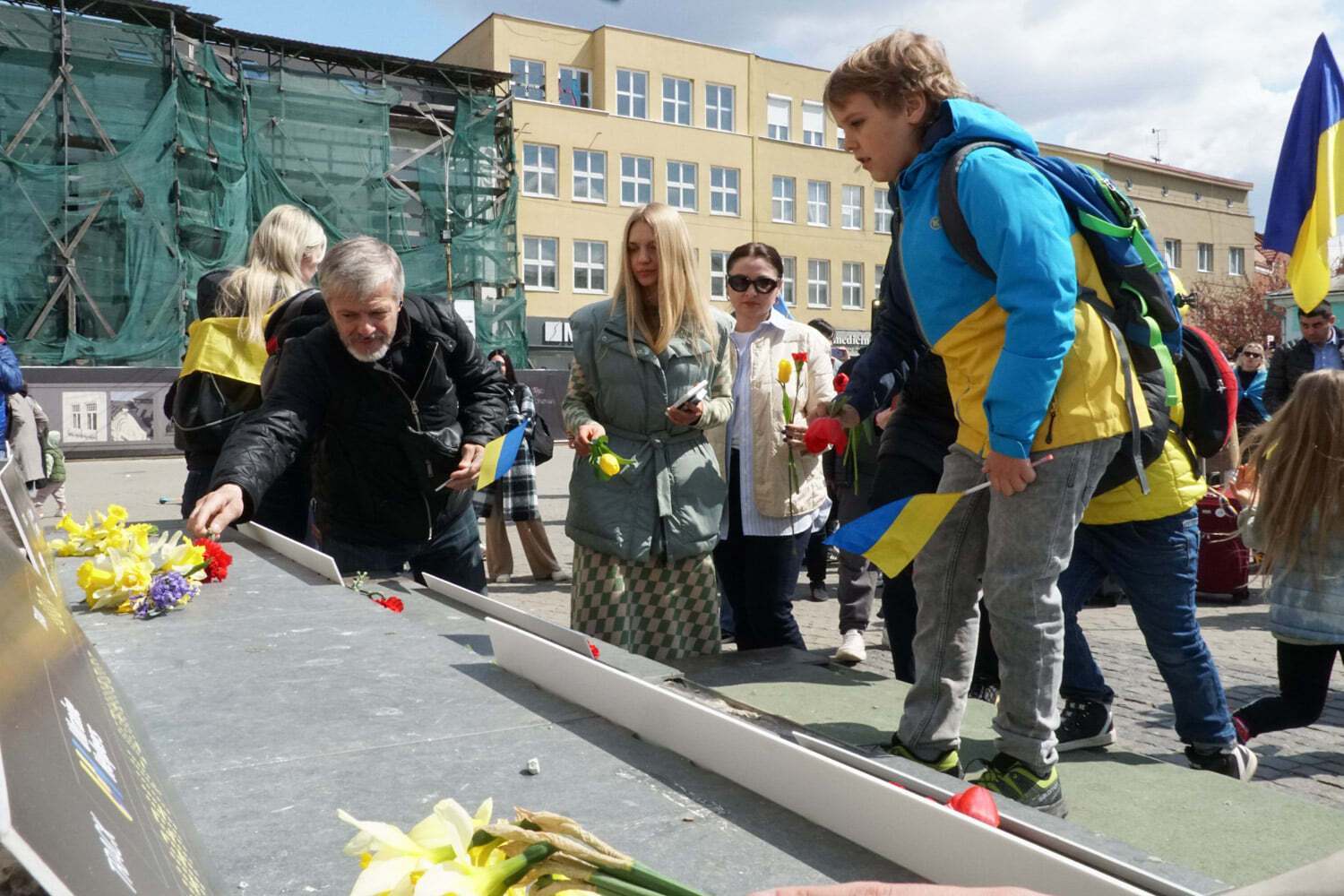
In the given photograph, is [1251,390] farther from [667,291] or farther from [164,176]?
[164,176]

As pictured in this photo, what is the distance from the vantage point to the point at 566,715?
63.8 inches

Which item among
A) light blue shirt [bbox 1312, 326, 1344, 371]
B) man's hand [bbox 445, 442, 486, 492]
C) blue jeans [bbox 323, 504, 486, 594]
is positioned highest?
light blue shirt [bbox 1312, 326, 1344, 371]

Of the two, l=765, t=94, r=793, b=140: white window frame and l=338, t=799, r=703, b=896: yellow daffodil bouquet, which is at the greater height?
l=765, t=94, r=793, b=140: white window frame

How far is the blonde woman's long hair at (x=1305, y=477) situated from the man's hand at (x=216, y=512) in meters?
3.33

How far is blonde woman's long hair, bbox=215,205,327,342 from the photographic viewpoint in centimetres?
473

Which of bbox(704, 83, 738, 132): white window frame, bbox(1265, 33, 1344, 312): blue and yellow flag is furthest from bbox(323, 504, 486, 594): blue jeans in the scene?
bbox(704, 83, 738, 132): white window frame

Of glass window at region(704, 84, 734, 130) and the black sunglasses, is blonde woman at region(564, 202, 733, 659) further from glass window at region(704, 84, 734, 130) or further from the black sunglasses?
glass window at region(704, 84, 734, 130)

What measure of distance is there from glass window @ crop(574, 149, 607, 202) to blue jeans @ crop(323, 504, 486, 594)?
36.7 metres

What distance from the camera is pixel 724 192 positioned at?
43625 mm

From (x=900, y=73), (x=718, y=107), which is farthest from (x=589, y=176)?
(x=900, y=73)

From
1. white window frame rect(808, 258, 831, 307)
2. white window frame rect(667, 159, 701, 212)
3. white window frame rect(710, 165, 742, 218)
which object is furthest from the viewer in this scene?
white window frame rect(808, 258, 831, 307)

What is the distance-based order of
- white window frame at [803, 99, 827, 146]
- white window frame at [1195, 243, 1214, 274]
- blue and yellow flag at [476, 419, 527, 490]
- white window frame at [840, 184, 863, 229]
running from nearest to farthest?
blue and yellow flag at [476, 419, 527, 490], white window frame at [803, 99, 827, 146], white window frame at [840, 184, 863, 229], white window frame at [1195, 243, 1214, 274]

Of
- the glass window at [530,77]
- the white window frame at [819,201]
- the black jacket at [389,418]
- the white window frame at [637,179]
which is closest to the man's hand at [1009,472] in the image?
the black jacket at [389,418]

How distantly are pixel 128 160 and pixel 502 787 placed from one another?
2729 cm
